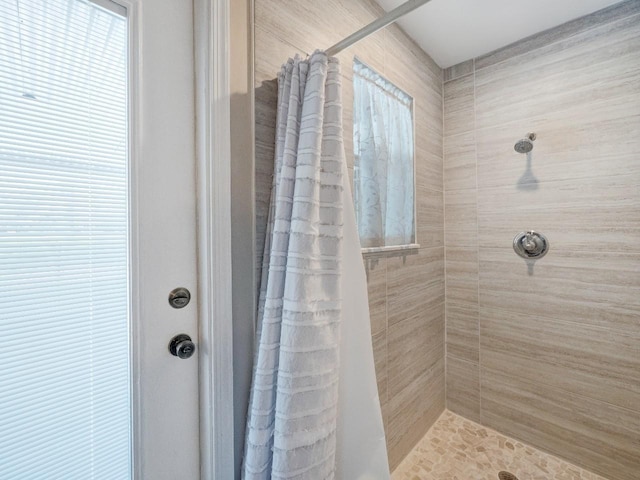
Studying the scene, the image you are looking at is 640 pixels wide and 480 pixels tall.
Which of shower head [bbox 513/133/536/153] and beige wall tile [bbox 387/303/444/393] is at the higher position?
shower head [bbox 513/133/536/153]

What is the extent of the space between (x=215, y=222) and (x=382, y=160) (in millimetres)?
847

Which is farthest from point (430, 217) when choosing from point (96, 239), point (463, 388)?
point (96, 239)

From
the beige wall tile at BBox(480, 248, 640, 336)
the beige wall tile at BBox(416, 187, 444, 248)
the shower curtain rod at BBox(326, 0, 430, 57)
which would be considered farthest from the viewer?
the beige wall tile at BBox(416, 187, 444, 248)

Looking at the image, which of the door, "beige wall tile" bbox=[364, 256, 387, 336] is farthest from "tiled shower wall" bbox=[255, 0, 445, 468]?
the door

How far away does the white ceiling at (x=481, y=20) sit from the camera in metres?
1.24

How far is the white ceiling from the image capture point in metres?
1.24

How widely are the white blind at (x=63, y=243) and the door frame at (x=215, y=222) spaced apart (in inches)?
6.5

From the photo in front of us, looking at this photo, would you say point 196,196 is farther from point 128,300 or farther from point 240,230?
point 128,300

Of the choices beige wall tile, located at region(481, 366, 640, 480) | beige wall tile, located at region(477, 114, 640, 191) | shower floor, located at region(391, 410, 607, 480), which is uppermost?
beige wall tile, located at region(477, 114, 640, 191)

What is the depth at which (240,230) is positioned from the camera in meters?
0.72

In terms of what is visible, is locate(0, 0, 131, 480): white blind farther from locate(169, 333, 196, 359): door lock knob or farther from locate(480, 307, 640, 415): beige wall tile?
locate(480, 307, 640, 415): beige wall tile

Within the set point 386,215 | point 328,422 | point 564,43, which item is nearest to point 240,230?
point 328,422

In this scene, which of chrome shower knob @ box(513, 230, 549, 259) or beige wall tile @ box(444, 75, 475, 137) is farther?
beige wall tile @ box(444, 75, 475, 137)

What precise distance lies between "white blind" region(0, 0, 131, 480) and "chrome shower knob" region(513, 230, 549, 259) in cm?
180
